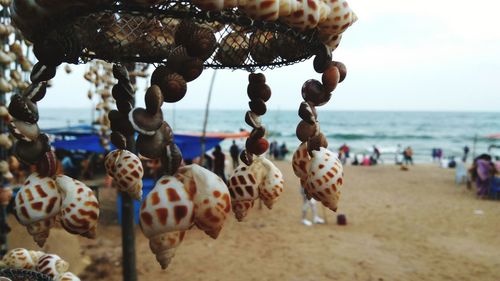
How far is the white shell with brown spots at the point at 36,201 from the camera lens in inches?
32.9

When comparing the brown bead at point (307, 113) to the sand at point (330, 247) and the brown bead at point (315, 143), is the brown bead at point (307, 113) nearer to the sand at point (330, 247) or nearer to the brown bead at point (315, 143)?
the brown bead at point (315, 143)

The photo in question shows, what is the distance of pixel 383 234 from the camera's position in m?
7.53

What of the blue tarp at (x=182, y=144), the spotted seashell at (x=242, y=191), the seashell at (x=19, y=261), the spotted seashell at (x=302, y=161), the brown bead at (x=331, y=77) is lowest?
the blue tarp at (x=182, y=144)

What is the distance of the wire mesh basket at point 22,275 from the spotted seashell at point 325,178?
1290 millimetres

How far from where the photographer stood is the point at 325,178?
94cm

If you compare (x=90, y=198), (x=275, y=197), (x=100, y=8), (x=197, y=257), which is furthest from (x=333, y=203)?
(x=197, y=257)

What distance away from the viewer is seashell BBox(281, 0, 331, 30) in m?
0.77

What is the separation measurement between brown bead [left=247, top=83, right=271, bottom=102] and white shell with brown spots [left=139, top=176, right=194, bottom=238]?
1.92 feet

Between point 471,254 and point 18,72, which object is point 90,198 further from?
point 471,254

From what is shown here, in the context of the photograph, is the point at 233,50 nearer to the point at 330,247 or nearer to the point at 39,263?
the point at 39,263

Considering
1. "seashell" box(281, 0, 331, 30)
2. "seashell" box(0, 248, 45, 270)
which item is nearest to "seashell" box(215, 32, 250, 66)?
"seashell" box(281, 0, 331, 30)

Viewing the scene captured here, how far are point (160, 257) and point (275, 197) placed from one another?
0.53 metres

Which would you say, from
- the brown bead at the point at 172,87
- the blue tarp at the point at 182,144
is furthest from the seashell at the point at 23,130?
the blue tarp at the point at 182,144

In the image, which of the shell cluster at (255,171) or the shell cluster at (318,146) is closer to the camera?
the shell cluster at (318,146)
